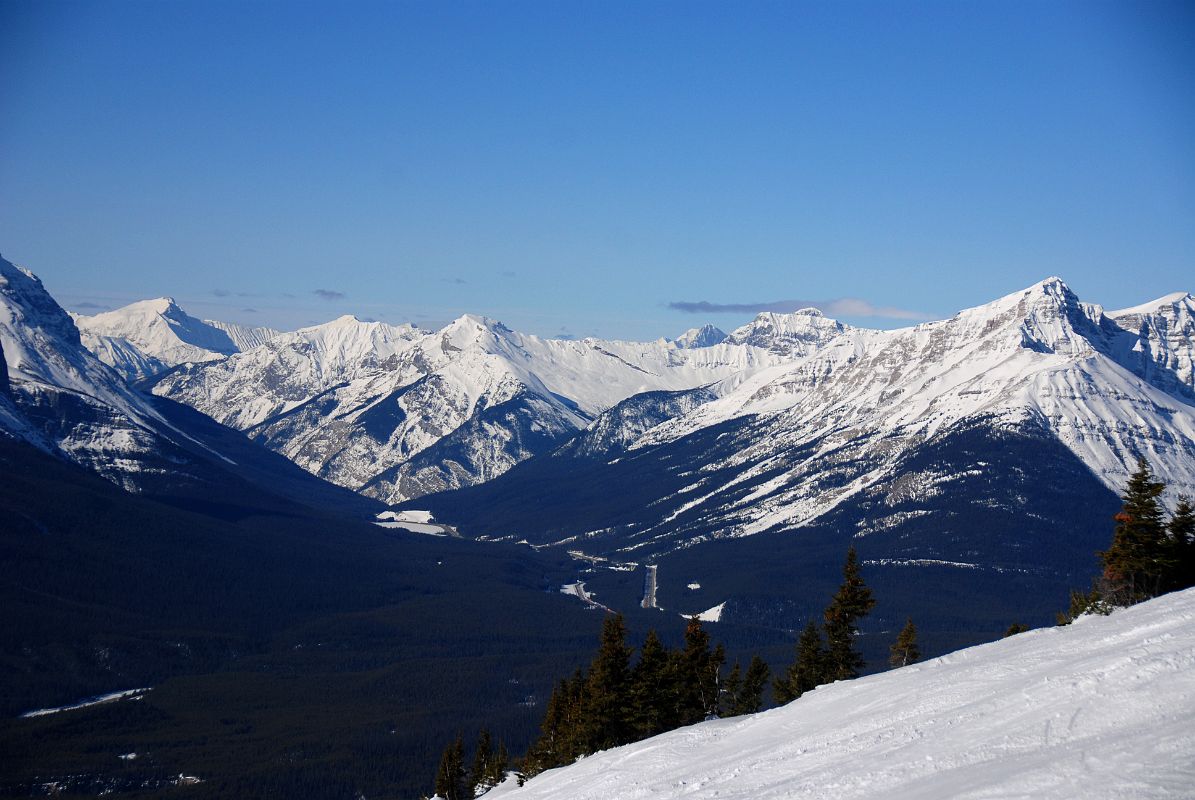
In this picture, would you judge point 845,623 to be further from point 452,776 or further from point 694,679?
point 452,776

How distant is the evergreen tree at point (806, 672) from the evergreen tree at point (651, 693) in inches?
421

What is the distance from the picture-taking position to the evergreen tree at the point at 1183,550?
64.1m

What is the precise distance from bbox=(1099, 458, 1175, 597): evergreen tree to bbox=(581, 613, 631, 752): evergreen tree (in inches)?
1318

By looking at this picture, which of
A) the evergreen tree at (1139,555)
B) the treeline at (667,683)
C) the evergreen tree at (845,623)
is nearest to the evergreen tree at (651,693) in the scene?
the treeline at (667,683)

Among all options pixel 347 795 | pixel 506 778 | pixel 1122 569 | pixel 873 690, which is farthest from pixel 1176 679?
pixel 347 795

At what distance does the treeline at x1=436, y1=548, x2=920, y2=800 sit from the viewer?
76438 mm

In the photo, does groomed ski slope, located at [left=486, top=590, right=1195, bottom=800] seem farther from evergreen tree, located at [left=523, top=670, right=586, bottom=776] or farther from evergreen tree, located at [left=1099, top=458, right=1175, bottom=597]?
evergreen tree, located at [left=523, top=670, right=586, bottom=776]

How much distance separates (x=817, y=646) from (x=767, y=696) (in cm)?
10098

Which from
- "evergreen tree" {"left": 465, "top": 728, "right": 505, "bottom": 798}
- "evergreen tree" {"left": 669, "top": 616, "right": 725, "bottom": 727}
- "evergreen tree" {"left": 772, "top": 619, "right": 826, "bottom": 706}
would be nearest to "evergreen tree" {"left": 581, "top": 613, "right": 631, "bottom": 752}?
"evergreen tree" {"left": 669, "top": 616, "right": 725, "bottom": 727}

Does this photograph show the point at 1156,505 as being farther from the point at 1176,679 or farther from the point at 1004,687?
the point at 1176,679

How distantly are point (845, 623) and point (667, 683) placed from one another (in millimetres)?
14440

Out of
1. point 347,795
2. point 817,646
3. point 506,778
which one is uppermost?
point 817,646

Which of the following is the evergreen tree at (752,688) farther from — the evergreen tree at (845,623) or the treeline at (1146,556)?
the treeline at (1146,556)

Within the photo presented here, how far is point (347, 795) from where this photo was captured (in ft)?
452
